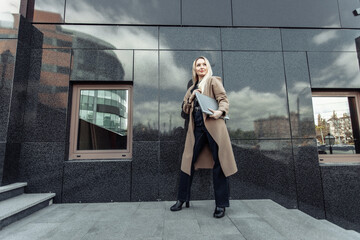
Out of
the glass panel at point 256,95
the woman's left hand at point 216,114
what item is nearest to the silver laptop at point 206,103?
the woman's left hand at point 216,114

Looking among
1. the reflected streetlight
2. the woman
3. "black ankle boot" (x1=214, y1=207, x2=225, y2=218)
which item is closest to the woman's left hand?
the woman

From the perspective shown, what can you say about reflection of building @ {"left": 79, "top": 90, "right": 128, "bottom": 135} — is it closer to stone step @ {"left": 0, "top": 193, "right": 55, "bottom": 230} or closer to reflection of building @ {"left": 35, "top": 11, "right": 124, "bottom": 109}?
reflection of building @ {"left": 35, "top": 11, "right": 124, "bottom": 109}

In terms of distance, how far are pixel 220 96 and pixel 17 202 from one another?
A: 331cm

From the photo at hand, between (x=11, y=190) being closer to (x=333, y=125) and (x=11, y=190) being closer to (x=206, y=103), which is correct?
(x=206, y=103)

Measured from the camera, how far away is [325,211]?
3100 mm

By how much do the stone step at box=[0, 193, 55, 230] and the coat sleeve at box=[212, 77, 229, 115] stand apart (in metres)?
2.96

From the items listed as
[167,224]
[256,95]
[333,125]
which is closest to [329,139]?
[333,125]

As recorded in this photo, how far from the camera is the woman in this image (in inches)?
93.6

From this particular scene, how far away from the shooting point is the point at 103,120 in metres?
3.40

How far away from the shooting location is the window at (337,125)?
346cm

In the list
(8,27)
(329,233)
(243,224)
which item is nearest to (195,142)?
(243,224)

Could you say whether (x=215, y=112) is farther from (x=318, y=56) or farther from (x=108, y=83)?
(x=318, y=56)

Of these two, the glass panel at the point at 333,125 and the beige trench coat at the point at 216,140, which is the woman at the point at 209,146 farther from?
the glass panel at the point at 333,125

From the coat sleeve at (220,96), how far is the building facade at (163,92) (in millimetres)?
836
